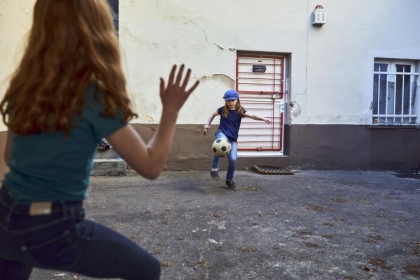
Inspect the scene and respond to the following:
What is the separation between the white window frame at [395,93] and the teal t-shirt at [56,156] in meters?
9.12

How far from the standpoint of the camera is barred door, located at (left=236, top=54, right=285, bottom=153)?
8984 millimetres

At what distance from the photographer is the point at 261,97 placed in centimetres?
913

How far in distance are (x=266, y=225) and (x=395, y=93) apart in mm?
6411

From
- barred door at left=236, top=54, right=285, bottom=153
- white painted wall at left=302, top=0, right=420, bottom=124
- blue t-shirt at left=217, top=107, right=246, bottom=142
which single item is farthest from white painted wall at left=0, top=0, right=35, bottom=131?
white painted wall at left=302, top=0, right=420, bottom=124

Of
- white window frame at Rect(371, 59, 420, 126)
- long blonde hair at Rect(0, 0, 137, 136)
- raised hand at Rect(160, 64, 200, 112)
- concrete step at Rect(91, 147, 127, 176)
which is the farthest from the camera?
white window frame at Rect(371, 59, 420, 126)

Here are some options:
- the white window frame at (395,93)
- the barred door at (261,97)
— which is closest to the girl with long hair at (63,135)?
the barred door at (261,97)

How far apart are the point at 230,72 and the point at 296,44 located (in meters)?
1.57

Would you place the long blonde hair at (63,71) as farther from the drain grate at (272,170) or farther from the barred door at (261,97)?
the barred door at (261,97)

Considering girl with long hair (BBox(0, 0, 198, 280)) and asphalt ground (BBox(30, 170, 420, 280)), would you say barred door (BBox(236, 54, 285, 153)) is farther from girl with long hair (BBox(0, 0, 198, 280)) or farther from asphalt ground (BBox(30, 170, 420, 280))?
girl with long hair (BBox(0, 0, 198, 280))

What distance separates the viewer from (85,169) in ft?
5.08

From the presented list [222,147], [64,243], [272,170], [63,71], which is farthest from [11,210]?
[272,170]

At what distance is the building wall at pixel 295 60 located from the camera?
8398 mm

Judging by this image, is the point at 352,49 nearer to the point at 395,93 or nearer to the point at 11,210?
the point at 395,93

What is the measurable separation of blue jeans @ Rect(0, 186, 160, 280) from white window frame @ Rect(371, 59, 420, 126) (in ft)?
29.6
